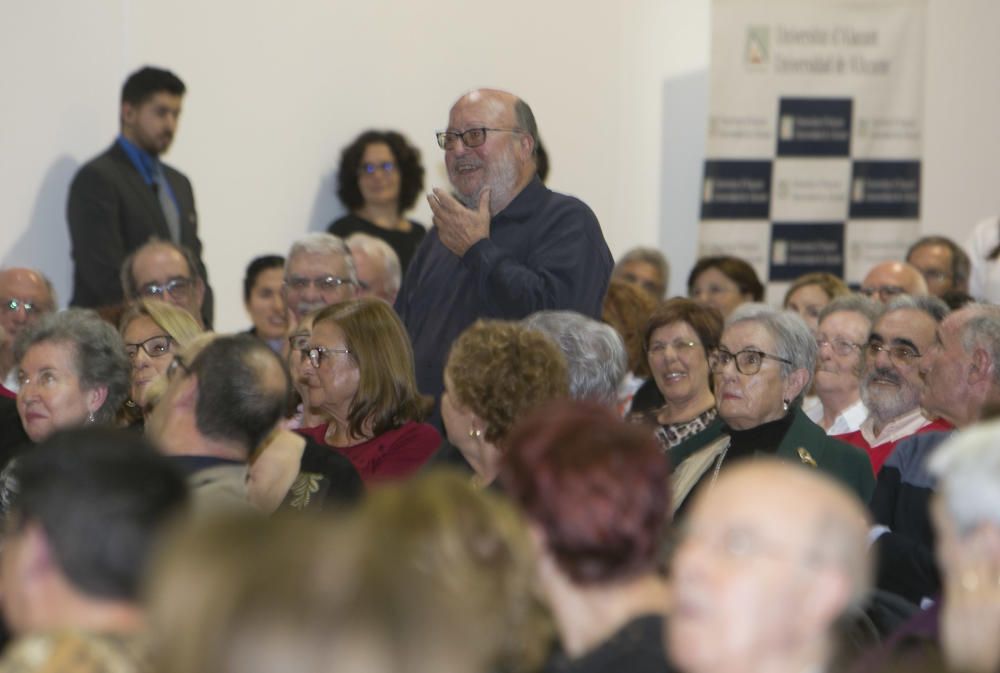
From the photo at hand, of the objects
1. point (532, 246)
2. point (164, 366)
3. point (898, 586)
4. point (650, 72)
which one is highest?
point (650, 72)

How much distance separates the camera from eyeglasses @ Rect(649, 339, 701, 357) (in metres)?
4.41

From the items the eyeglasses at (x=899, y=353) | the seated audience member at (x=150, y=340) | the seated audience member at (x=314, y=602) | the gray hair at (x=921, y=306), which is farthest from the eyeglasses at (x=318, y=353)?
the seated audience member at (x=314, y=602)

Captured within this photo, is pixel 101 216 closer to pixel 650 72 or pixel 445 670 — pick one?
pixel 650 72

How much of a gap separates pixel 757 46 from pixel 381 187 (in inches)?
→ 84.4

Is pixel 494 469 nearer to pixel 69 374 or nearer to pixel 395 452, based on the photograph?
pixel 395 452

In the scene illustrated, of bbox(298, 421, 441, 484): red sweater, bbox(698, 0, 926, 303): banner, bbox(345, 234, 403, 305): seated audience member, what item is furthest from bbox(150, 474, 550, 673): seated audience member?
bbox(698, 0, 926, 303): banner

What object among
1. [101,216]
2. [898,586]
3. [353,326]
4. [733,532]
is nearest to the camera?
[733,532]

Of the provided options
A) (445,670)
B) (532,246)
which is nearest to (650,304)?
(532,246)

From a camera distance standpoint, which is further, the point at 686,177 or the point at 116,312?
the point at 686,177

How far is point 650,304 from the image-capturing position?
538 centimetres

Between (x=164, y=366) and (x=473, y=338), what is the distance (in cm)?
133

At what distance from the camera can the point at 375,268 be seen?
18.7 ft

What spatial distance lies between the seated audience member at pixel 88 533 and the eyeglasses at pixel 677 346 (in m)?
2.65

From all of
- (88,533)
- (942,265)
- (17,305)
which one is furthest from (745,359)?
(942,265)
